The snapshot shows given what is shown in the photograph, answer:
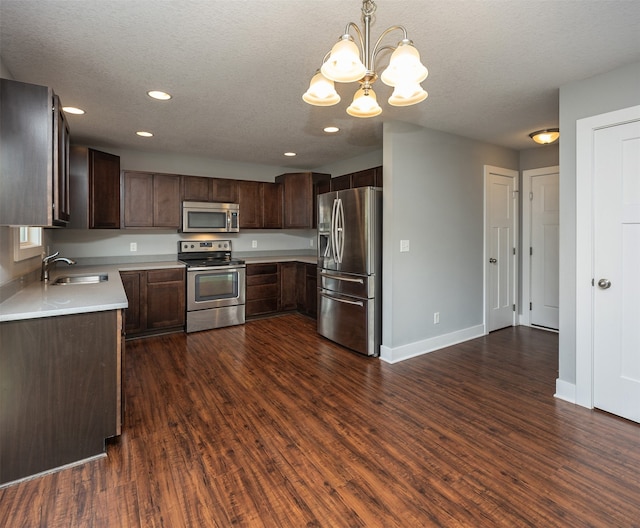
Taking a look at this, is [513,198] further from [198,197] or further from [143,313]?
[143,313]

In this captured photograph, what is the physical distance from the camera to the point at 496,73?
2.39 metres

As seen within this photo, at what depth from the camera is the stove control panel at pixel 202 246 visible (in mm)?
4938

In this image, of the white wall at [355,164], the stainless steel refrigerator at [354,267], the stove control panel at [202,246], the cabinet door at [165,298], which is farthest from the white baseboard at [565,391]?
the stove control panel at [202,246]

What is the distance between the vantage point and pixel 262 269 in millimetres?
5113

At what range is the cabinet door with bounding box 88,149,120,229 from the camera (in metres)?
3.88

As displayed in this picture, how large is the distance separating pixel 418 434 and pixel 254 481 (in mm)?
1056

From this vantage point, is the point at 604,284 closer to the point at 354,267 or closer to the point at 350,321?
the point at 354,267

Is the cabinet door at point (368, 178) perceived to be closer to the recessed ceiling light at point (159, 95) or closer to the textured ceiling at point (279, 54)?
the textured ceiling at point (279, 54)

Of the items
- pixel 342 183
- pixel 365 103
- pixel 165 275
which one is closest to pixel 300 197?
pixel 342 183

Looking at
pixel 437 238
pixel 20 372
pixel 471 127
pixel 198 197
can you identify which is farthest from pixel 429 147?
pixel 20 372

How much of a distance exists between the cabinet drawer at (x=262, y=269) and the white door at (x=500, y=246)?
2.91m

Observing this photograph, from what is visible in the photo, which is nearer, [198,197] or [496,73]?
[496,73]

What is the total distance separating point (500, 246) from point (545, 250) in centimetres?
58

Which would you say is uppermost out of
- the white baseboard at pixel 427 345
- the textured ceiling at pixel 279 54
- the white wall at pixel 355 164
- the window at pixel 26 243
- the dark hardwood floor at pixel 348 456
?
the white wall at pixel 355 164
